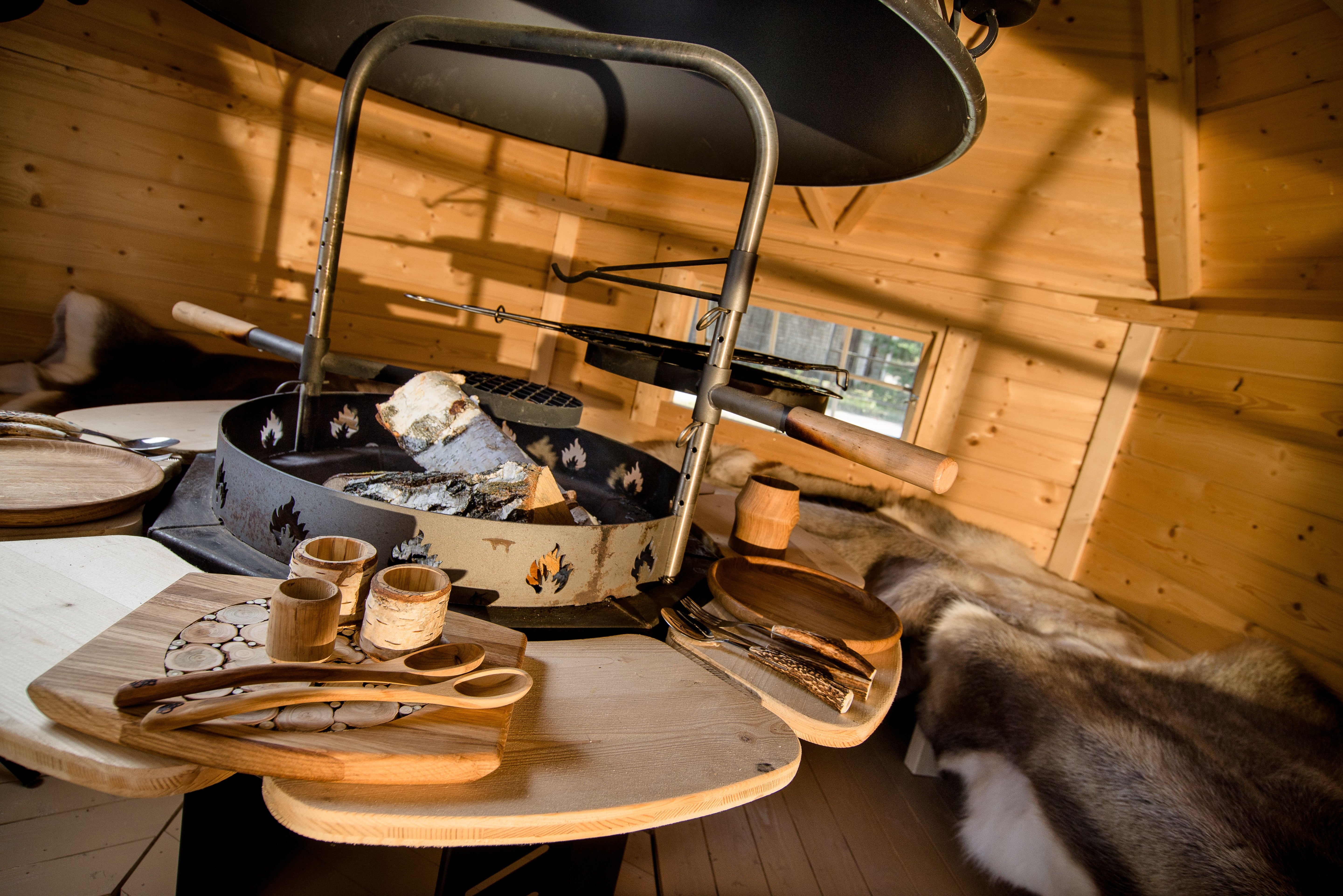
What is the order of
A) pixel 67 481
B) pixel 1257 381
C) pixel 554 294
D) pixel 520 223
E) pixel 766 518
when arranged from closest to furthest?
pixel 67 481 < pixel 766 518 < pixel 1257 381 < pixel 520 223 < pixel 554 294

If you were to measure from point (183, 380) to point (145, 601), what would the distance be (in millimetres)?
2086

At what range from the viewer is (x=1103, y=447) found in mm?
2922

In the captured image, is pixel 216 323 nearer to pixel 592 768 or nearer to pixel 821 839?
pixel 592 768

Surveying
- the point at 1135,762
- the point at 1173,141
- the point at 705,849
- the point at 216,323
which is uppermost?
the point at 1173,141

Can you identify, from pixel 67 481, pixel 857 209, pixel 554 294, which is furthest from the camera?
pixel 554 294

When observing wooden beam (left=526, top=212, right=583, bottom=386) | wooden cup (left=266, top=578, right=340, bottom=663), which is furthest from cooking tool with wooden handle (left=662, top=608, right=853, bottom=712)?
wooden beam (left=526, top=212, right=583, bottom=386)

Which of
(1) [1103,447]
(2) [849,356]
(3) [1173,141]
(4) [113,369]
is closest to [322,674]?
(4) [113,369]

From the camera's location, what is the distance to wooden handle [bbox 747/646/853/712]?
0.95m

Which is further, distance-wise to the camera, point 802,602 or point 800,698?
point 802,602

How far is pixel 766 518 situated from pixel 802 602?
225mm

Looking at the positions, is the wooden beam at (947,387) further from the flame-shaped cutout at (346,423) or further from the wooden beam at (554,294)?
the flame-shaped cutout at (346,423)

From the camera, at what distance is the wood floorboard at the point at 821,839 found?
1653 mm

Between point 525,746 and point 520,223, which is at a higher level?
point 520,223

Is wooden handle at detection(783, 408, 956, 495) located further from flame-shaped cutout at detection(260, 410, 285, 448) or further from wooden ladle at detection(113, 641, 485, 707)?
flame-shaped cutout at detection(260, 410, 285, 448)
